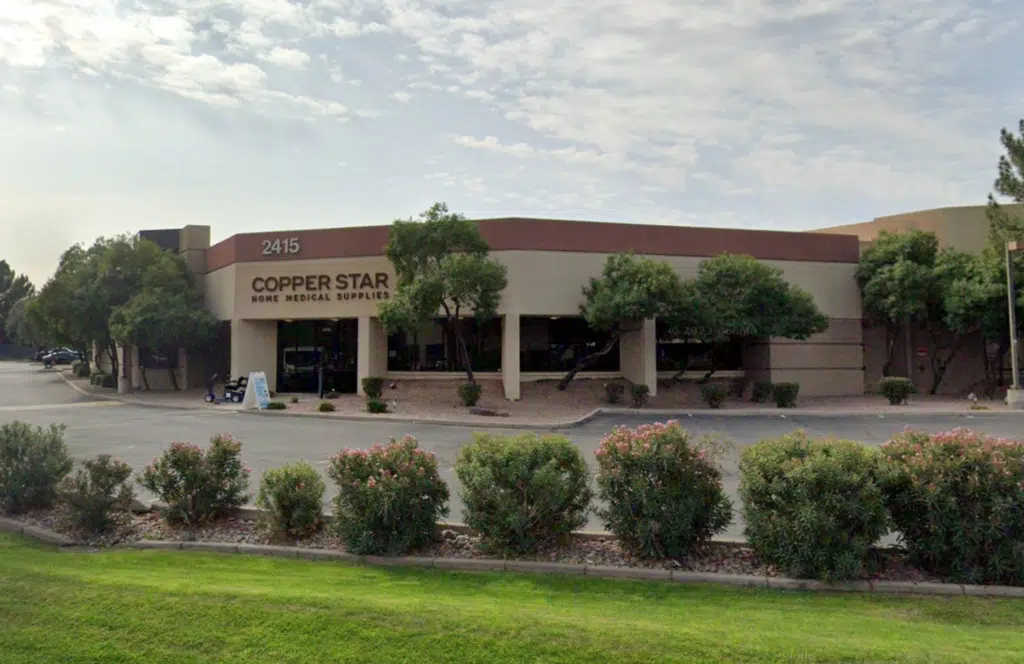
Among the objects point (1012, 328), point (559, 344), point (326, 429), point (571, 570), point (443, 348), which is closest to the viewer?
point (571, 570)

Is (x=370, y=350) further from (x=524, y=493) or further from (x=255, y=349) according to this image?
(x=524, y=493)

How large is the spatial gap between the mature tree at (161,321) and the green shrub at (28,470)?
23634 millimetres

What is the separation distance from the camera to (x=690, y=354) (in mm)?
29172

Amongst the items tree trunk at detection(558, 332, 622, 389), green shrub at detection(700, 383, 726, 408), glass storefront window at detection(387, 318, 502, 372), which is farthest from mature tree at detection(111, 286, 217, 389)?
green shrub at detection(700, 383, 726, 408)

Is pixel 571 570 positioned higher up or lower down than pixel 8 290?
lower down

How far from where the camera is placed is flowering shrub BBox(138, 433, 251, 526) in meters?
7.98

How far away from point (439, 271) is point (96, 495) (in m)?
16.8

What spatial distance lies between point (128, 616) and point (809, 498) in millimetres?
5505

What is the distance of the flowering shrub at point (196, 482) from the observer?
7977 mm

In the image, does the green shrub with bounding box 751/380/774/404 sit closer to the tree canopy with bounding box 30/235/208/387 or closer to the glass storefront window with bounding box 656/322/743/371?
the glass storefront window with bounding box 656/322/743/371

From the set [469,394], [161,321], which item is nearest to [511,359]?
[469,394]

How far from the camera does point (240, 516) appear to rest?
8.35 metres

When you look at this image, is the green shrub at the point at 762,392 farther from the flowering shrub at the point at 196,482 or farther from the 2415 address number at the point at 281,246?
the flowering shrub at the point at 196,482

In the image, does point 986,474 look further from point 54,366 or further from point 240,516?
point 54,366
